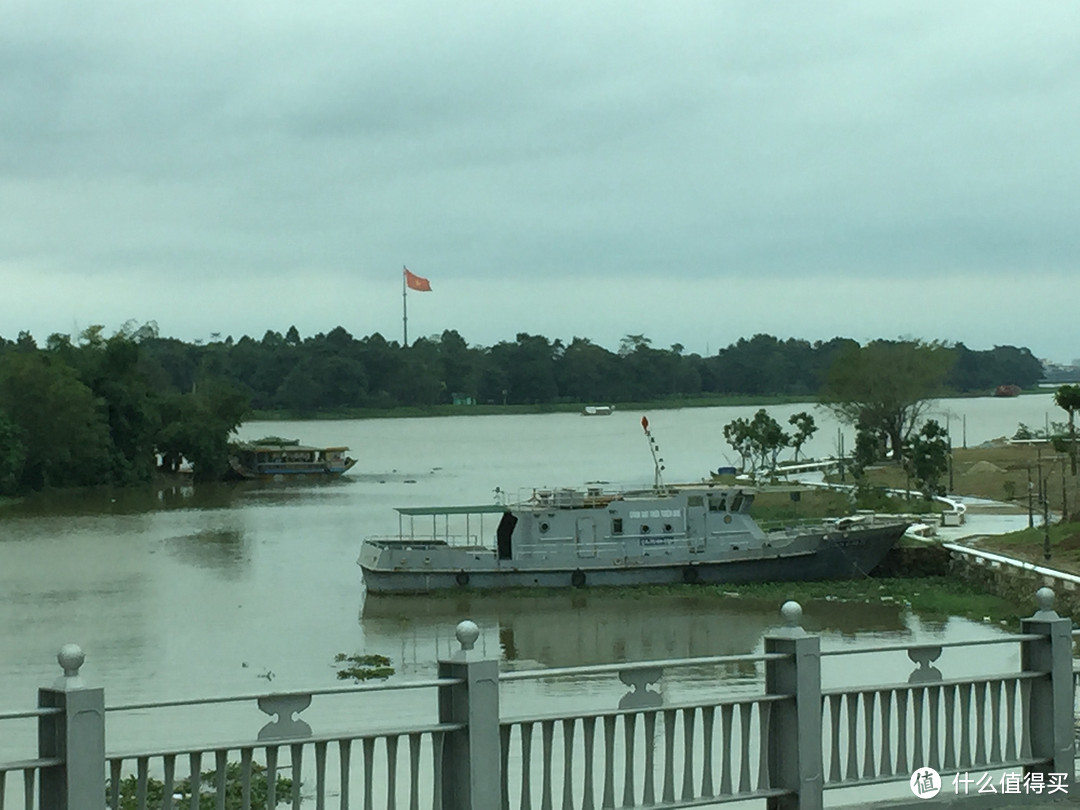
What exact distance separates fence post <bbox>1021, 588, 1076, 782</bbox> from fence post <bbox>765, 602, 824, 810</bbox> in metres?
1.67

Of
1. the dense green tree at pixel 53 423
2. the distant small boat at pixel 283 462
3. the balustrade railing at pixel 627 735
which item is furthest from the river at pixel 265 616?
the distant small boat at pixel 283 462

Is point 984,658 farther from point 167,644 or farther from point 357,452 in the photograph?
point 357,452

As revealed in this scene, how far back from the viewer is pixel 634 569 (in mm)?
39719

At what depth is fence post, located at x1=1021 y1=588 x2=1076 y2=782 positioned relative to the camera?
9172 mm

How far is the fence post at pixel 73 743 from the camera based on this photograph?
6.52 meters

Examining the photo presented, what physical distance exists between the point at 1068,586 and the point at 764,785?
70.8 feet

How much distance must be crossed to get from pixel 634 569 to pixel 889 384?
45487mm

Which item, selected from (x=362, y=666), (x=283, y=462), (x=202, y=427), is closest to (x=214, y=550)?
(x=362, y=666)

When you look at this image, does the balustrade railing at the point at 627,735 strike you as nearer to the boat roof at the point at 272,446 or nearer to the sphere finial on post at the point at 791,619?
the sphere finial on post at the point at 791,619

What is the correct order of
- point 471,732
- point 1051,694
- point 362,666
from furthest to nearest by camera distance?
point 362,666
point 1051,694
point 471,732

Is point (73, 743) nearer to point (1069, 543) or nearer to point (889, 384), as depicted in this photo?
point (1069, 543)

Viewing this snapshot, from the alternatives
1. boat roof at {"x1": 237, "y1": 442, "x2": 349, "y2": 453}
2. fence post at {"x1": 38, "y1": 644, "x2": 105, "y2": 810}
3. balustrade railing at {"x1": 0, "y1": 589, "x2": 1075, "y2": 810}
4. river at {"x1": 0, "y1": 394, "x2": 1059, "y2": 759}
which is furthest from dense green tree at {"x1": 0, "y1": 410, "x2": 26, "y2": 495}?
fence post at {"x1": 38, "y1": 644, "x2": 105, "y2": 810}

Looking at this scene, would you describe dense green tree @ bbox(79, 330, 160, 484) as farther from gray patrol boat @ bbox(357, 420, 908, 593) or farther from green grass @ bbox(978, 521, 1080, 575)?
green grass @ bbox(978, 521, 1080, 575)

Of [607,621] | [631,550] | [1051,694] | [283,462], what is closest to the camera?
[1051,694]
